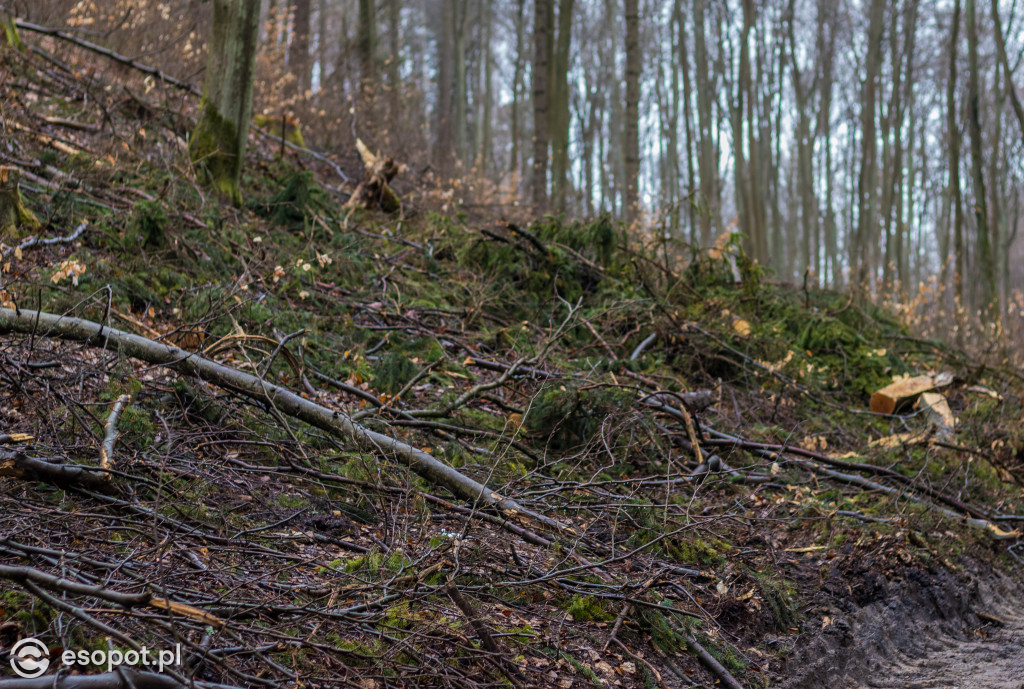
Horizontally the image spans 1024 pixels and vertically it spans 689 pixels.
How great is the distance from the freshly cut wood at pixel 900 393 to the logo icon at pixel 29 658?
23.8 ft

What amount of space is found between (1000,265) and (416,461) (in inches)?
867

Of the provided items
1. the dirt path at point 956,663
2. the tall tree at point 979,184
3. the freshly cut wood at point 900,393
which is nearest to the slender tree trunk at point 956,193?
the tall tree at point 979,184

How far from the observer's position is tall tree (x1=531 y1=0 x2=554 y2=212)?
12.5 metres

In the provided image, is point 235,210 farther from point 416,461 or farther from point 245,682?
point 245,682

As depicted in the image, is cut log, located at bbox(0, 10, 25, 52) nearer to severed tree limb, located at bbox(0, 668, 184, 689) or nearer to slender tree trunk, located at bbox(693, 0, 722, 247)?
severed tree limb, located at bbox(0, 668, 184, 689)

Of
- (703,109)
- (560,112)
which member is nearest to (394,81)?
(560,112)

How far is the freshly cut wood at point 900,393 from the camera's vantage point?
7059 millimetres

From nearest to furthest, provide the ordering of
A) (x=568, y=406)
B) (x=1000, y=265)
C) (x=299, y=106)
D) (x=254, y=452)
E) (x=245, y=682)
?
(x=245, y=682)
(x=254, y=452)
(x=568, y=406)
(x=299, y=106)
(x=1000, y=265)

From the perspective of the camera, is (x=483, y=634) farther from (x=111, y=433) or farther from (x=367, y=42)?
(x=367, y=42)

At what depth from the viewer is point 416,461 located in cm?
365

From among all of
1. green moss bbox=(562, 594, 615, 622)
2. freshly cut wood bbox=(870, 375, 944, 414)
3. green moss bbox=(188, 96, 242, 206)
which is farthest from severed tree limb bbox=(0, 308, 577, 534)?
freshly cut wood bbox=(870, 375, 944, 414)

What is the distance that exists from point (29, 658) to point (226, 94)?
6732 mm

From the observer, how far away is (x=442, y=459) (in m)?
4.20

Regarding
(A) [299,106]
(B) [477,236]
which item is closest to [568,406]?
(B) [477,236]
